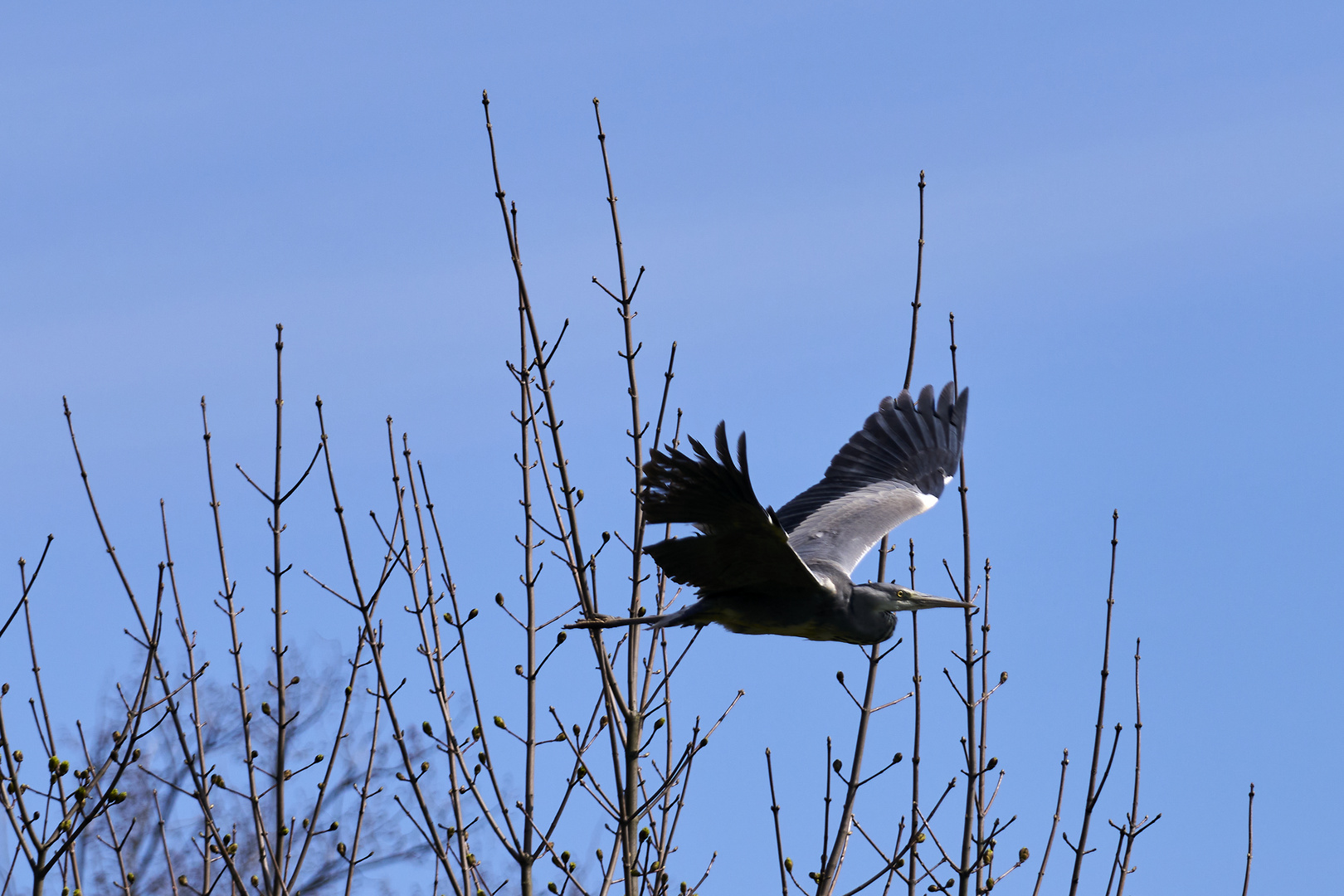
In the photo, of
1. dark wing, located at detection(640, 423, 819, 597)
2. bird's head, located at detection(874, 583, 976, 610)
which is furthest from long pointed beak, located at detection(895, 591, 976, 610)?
dark wing, located at detection(640, 423, 819, 597)

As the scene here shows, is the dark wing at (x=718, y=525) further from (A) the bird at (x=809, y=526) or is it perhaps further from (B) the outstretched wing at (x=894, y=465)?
(B) the outstretched wing at (x=894, y=465)

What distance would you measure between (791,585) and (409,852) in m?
9.96

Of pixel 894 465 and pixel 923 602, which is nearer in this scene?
pixel 923 602

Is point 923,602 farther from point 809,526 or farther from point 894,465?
point 894,465

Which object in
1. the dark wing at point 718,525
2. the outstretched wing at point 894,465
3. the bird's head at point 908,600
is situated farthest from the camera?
the outstretched wing at point 894,465

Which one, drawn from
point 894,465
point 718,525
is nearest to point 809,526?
point 894,465

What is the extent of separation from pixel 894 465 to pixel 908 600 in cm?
167

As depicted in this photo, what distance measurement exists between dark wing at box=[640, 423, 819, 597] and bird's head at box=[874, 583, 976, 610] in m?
0.43

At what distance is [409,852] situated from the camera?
14.4 meters

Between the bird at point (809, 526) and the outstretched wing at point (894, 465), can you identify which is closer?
the bird at point (809, 526)

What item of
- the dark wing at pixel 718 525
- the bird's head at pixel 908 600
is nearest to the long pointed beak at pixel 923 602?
the bird's head at pixel 908 600

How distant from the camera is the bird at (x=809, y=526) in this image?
4.91 metres

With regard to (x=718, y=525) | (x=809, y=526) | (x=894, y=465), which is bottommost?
(x=718, y=525)

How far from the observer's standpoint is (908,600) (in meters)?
6.08
